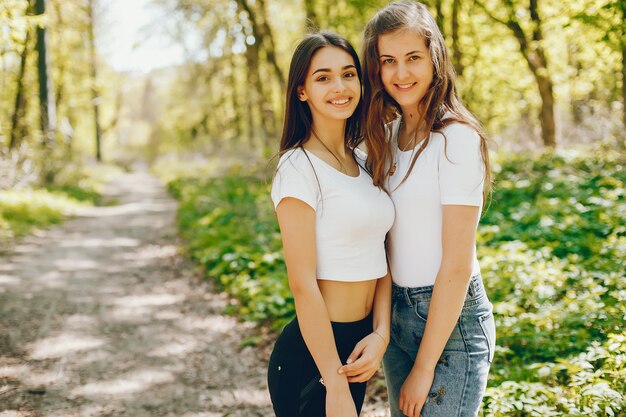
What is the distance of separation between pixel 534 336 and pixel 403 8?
2790 millimetres

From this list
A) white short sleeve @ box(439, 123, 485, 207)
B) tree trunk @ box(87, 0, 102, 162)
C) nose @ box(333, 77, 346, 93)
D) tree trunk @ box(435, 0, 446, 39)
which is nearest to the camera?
white short sleeve @ box(439, 123, 485, 207)

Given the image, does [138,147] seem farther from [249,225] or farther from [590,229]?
[590,229]

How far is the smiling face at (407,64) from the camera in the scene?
200 centimetres

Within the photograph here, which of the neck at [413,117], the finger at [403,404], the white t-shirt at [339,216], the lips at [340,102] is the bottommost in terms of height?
the finger at [403,404]

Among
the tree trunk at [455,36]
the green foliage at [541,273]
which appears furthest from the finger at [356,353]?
the tree trunk at [455,36]

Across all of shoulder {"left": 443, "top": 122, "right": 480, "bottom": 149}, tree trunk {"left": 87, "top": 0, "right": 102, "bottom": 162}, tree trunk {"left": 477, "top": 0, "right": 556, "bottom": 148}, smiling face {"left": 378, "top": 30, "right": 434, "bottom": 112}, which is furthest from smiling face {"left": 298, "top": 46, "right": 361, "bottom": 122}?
tree trunk {"left": 87, "top": 0, "right": 102, "bottom": 162}

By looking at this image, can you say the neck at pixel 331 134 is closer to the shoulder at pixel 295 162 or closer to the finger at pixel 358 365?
the shoulder at pixel 295 162

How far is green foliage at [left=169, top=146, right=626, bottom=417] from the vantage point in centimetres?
306

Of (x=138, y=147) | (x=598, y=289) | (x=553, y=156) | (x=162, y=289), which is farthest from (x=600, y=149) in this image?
(x=138, y=147)

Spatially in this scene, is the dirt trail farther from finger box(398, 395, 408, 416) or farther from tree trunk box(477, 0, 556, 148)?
tree trunk box(477, 0, 556, 148)

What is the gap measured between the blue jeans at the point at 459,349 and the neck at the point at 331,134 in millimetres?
671

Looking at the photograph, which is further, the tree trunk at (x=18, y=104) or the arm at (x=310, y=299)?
the tree trunk at (x=18, y=104)

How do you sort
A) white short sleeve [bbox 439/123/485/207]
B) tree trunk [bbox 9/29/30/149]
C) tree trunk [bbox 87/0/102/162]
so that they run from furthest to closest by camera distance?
tree trunk [bbox 87/0/102/162], tree trunk [bbox 9/29/30/149], white short sleeve [bbox 439/123/485/207]

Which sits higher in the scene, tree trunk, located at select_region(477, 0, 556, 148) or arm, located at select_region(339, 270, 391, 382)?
tree trunk, located at select_region(477, 0, 556, 148)
